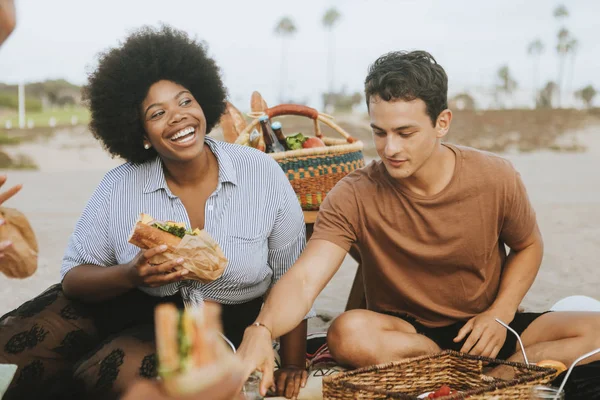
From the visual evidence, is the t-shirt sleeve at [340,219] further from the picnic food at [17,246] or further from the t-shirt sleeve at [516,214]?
the picnic food at [17,246]

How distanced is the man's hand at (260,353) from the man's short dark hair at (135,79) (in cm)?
138

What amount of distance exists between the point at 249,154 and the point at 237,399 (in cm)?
219

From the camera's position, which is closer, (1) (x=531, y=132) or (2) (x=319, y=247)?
(2) (x=319, y=247)

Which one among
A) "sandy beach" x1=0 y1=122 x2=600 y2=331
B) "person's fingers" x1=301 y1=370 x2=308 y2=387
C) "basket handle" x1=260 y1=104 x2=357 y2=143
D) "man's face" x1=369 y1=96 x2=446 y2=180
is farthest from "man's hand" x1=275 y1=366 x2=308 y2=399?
"basket handle" x1=260 y1=104 x2=357 y2=143

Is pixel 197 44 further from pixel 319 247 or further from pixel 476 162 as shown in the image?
pixel 476 162

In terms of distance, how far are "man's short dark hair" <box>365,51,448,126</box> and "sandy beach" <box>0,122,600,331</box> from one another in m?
2.29

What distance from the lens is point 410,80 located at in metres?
3.63

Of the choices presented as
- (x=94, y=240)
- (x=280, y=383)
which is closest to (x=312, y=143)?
(x=94, y=240)

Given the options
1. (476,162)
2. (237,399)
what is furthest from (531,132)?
(237,399)

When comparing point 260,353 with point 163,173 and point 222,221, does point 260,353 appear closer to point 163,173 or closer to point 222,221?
point 222,221

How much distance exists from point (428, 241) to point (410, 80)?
83cm

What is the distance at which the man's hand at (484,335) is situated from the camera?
11.9ft

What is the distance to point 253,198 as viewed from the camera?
12.6 ft

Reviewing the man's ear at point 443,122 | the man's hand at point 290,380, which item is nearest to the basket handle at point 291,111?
the man's ear at point 443,122
